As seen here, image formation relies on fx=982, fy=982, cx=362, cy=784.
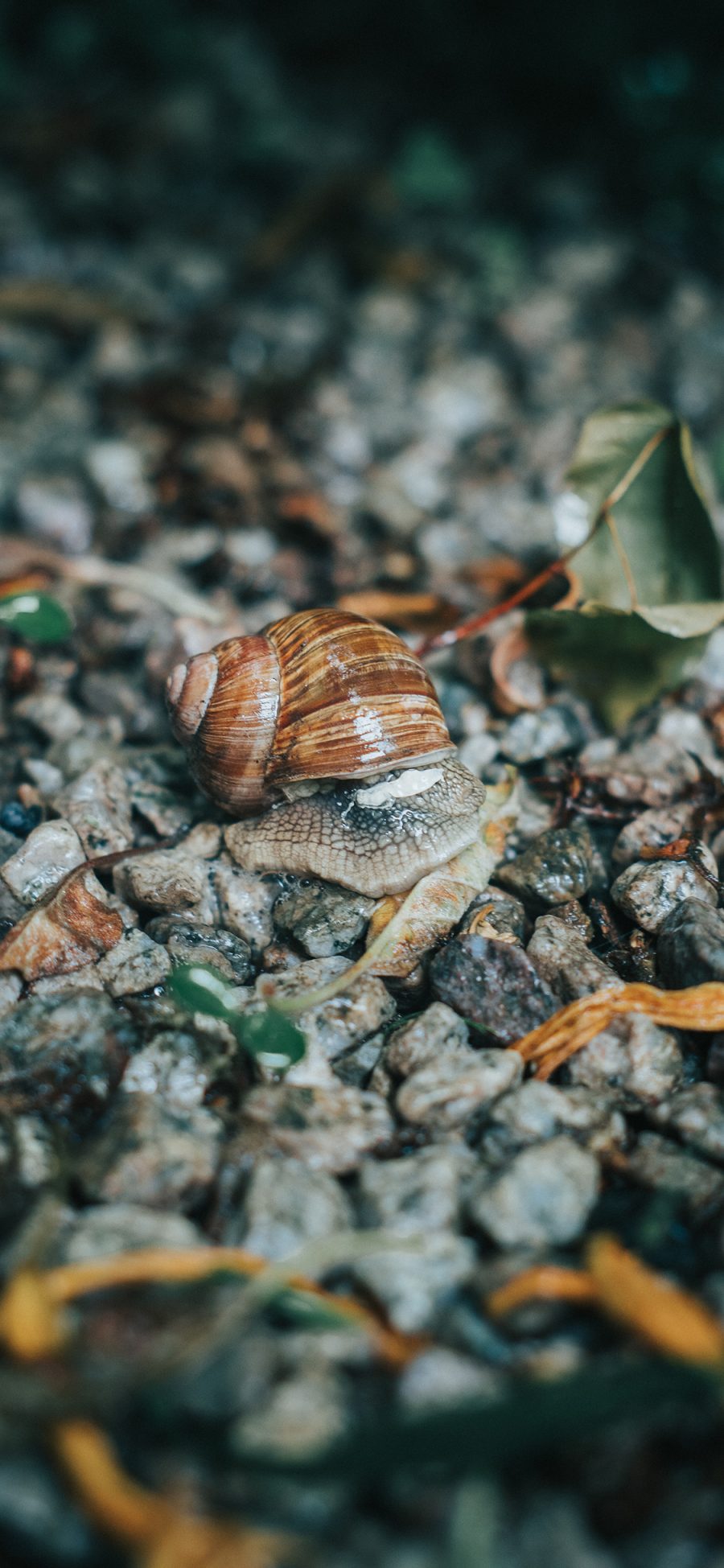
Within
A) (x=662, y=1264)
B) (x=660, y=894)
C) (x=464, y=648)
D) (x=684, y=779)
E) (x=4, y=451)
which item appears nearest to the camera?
(x=662, y=1264)

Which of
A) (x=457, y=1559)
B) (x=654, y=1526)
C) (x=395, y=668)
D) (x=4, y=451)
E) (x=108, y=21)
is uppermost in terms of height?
(x=108, y=21)

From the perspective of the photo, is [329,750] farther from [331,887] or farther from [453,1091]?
[453,1091]

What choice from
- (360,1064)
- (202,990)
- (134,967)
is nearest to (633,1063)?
(360,1064)

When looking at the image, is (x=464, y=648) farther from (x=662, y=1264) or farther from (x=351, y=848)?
(x=662, y=1264)

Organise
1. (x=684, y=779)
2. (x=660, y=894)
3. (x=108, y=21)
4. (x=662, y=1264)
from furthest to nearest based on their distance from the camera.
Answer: (x=108, y=21), (x=684, y=779), (x=660, y=894), (x=662, y=1264)

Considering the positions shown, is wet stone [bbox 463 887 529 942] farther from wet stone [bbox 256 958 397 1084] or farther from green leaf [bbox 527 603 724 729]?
green leaf [bbox 527 603 724 729]

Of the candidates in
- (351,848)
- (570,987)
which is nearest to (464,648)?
(351,848)

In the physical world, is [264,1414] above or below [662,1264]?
above

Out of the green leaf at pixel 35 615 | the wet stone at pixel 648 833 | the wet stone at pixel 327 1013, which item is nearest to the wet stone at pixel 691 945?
the wet stone at pixel 648 833
